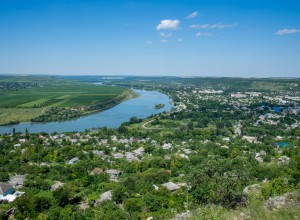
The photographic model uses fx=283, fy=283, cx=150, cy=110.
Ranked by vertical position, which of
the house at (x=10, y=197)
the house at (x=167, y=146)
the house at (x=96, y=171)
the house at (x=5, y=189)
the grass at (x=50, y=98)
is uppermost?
the grass at (x=50, y=98)

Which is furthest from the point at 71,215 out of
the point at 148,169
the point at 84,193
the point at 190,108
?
the point at 190,108

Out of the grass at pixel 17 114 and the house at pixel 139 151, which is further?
the grass at pixel 17 114

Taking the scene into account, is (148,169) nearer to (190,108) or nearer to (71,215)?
(71,215)

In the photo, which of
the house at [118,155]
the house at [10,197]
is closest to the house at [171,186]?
the house at [118,155]

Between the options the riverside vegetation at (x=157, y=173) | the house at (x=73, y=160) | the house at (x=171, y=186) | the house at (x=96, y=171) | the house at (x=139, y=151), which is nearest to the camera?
the riverside vegetation at (x=157, y=173)

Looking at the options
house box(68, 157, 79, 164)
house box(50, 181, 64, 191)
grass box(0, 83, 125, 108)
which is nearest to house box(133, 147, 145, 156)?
house box(68, 157, 79, 164)

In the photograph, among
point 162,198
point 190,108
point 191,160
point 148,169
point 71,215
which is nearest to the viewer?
point 71,215

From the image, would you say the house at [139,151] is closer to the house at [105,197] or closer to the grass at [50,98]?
the house at [105,197]
